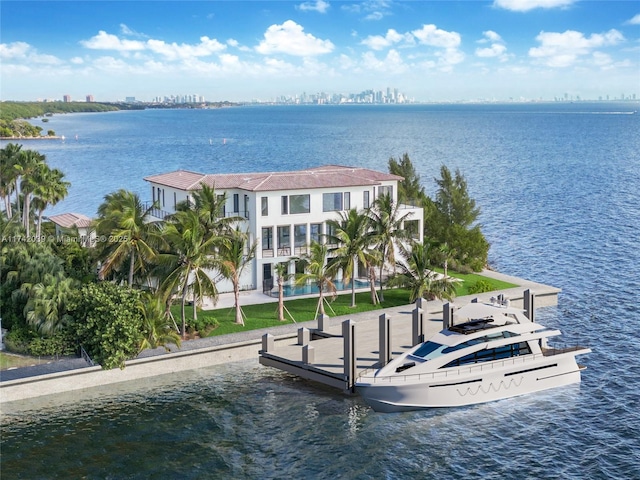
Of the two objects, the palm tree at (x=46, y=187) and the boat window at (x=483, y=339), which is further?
the palm tree at (x=46, y=187)

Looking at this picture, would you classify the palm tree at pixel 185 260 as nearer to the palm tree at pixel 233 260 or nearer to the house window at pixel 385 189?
the palm tree at pixel 233 260

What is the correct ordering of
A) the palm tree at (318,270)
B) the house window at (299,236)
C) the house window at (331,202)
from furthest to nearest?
the house window at (331,202) → the house window at (299,236) → the palm tree at (318,270)

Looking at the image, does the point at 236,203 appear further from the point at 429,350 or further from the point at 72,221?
the point at 429,350

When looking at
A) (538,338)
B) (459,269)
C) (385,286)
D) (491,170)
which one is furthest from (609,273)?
(491,170)

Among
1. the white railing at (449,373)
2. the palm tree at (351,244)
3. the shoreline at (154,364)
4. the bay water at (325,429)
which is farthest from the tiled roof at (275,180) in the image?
the white railing at (449,373)

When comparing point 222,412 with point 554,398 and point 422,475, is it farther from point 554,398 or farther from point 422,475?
point 554,398

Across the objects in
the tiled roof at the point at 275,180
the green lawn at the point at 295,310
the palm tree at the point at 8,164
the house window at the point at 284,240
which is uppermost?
the palm tree at the point at 8,164

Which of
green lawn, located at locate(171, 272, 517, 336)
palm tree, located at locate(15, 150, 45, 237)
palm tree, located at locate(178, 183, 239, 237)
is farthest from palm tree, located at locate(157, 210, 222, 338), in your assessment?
palm tree, located at locate(15, 150, 45, 237)

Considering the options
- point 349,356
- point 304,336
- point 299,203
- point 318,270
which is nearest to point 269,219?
point 299,203
